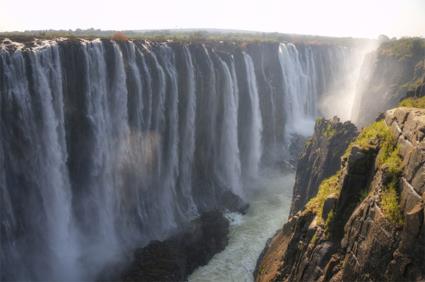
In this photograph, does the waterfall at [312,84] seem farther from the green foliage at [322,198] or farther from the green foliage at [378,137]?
the green foliage at [378,137]

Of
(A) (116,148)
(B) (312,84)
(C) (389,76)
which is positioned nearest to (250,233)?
(A) (116,148)

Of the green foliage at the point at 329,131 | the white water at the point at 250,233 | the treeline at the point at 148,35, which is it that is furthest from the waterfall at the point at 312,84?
the green foliage at the point at 329,131

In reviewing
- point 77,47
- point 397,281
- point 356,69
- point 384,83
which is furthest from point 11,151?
point 356,69

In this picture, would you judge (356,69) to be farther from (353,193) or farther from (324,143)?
(353,193)

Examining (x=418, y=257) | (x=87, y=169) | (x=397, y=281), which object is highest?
(x=418, y=257)

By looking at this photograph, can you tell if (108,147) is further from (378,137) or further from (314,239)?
(378,137)

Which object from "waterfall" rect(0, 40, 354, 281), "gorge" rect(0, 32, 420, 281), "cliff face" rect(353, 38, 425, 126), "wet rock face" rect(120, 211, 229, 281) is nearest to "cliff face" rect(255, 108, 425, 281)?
"wet rock face" rect(120, 211, 229, 281)

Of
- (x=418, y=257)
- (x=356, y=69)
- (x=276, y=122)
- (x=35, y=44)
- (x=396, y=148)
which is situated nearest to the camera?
(x=418, y=257)
